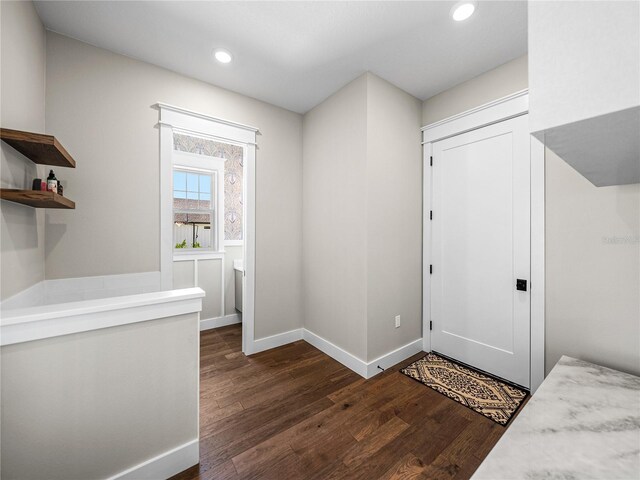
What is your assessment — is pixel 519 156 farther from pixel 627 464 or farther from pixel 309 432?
pixel 309 432

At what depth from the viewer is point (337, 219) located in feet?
9.04

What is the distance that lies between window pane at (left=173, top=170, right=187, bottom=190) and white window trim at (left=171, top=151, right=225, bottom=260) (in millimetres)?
113

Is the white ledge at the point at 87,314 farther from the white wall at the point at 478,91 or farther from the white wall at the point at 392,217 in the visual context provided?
the white wall at the point at 478,91

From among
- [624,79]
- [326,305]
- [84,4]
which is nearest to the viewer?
[624,79]

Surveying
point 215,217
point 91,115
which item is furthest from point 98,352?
point 215,217

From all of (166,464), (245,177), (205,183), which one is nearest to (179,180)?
(205,183)

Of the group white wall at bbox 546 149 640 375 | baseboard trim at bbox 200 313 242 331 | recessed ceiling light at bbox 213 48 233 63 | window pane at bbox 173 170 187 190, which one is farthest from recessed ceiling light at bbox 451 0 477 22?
baseboard trim at bbox 200 313 242 331

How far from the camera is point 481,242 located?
2.45 m

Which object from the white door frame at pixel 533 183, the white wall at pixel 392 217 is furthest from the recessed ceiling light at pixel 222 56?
the white door frame at pixel 533 183

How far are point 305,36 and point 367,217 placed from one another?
1503mm

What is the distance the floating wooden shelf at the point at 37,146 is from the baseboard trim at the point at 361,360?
8.65 ft

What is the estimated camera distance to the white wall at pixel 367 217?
96.8 inches

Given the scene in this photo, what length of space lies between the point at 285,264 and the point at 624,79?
2869 millimetres

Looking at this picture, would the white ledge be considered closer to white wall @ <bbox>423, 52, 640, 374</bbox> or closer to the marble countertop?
the marble countertop
